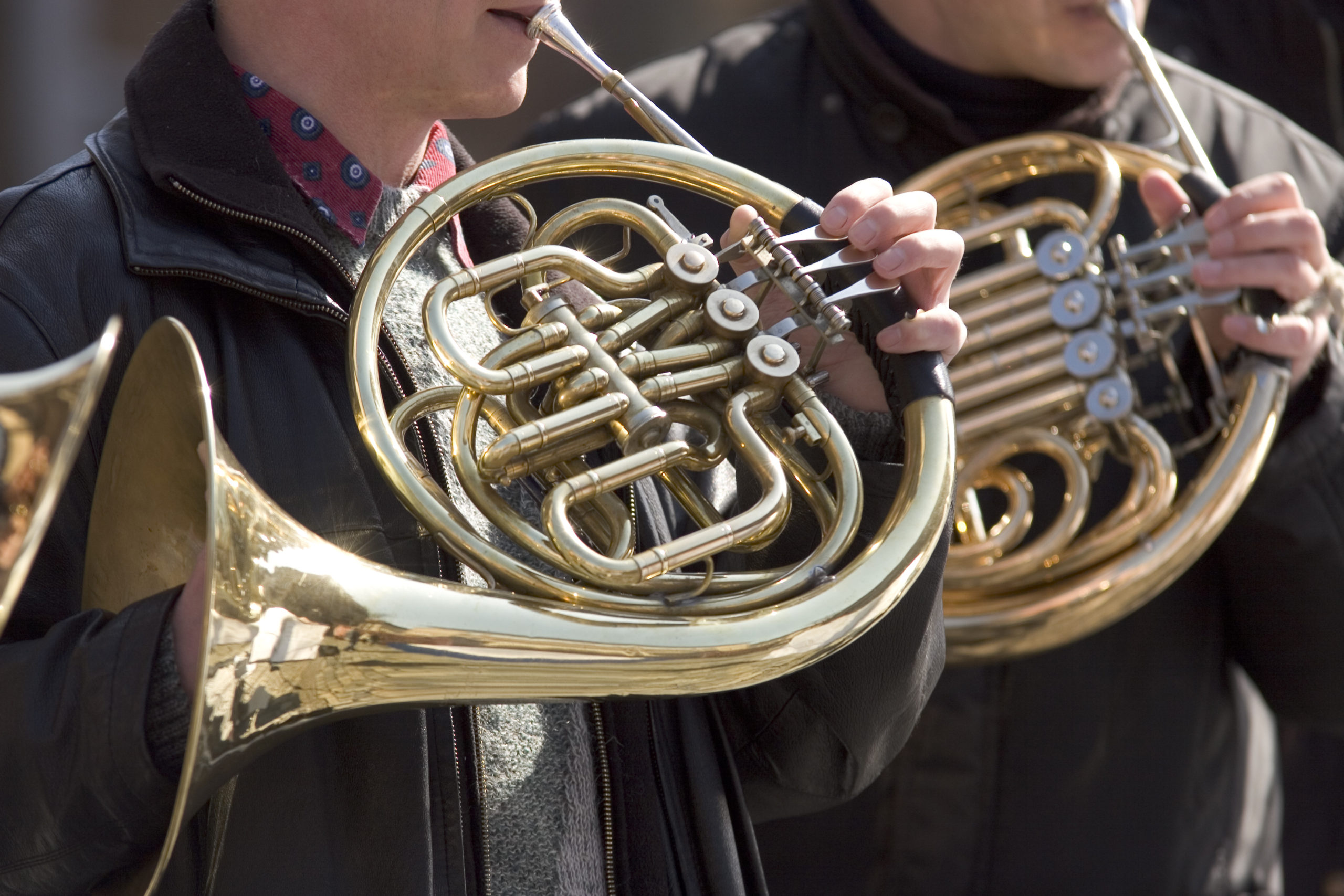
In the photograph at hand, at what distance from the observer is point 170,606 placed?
3.72 ft

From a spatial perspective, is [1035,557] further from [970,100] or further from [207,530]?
[207,530]

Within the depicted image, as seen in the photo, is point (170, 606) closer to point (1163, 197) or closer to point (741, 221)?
point (741, 221)

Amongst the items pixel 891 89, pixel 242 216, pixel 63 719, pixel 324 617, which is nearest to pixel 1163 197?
pixel 891 89

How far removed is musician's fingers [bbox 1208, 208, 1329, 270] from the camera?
1.96m

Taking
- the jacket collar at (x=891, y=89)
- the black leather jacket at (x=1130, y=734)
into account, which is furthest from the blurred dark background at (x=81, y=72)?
the black leather jacket at (x=1130, y=734)

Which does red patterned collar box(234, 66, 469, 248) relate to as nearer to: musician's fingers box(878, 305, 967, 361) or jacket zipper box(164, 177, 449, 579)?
jacket zipper box(164, 177, 449, 579)

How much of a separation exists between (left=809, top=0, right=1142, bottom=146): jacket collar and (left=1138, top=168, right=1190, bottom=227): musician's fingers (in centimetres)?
22

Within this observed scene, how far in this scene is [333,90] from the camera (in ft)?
4.76

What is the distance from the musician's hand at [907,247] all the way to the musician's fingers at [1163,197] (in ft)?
2.52

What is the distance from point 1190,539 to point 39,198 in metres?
1.44

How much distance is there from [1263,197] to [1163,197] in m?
0.14

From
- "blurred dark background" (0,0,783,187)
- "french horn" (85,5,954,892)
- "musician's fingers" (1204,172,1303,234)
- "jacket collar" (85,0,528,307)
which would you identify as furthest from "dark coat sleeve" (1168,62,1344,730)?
"blurred dark background" (0,0,783,187)

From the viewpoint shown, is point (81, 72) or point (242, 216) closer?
point (242, 216)

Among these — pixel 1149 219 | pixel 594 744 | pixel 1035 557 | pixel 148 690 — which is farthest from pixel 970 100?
pixel 148 690
